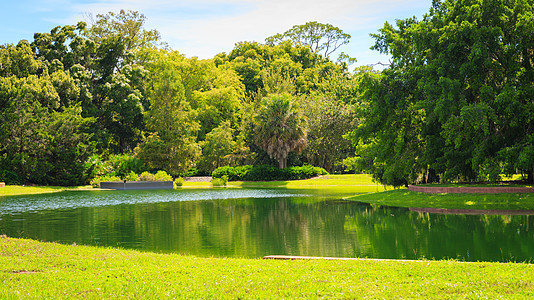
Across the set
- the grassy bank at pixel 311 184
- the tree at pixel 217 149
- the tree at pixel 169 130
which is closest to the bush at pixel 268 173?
the grassy bank at pixel 311 184

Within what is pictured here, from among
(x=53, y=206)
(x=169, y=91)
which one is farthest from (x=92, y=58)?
(x=53, y=206)

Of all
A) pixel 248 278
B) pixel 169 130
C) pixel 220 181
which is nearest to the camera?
pixel 248 278

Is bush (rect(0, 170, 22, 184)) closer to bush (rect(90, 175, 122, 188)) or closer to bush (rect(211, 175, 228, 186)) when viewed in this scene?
bush (rect(90, 175, 122, 188))

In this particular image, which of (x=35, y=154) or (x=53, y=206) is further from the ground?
(x=35, y=154)

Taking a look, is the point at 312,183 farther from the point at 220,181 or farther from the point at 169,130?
the point at 169,130

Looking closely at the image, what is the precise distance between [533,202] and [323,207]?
10.1m

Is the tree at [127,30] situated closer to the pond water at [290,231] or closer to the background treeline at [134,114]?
the background treeline at [134,114]

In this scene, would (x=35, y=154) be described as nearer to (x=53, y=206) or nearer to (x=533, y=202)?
(x=53, y=206)

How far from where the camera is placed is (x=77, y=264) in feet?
32.3

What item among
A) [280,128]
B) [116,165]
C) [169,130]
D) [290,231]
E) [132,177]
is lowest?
[290,231]

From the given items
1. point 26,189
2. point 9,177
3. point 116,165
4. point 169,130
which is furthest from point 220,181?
point 9,177

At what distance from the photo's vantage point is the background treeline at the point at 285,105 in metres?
24.5

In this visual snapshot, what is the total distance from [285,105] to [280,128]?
282 centimetres

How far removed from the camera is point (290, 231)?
17.2 m
